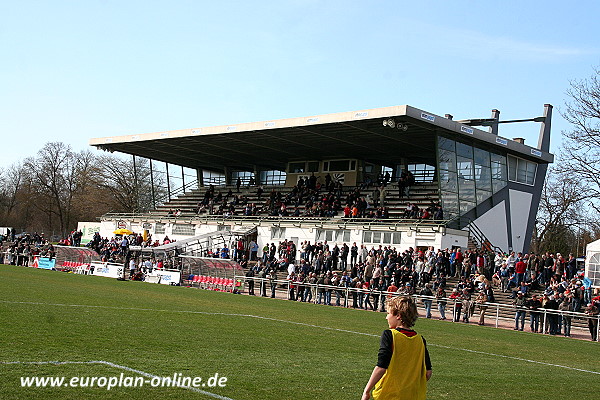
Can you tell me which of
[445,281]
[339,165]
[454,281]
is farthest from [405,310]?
[339,165]

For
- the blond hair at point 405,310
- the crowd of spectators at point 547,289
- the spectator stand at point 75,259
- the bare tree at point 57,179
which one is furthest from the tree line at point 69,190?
the blond hair at point 405,310

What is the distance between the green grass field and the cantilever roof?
1974 cm

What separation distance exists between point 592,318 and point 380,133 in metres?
20.7

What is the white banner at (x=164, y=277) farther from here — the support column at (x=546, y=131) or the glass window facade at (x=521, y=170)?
the support column at (x=546, y=131)

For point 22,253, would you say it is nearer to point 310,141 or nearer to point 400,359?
point 310,141

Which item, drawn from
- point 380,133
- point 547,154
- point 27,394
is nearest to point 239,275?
point 380,133

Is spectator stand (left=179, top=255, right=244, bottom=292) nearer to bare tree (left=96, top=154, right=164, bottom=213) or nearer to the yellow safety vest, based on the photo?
the yellow safety vest

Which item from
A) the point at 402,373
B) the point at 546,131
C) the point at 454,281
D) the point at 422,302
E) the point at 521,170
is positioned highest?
the point at 546,131

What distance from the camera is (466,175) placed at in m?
40.2

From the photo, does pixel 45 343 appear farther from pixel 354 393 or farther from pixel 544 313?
pixel 544 313

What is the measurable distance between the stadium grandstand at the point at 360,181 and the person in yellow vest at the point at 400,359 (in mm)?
30184

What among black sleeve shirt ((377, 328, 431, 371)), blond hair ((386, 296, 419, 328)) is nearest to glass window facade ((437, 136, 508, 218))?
blond hair ((386, 296, 419, 328))

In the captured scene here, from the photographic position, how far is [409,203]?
41.9m

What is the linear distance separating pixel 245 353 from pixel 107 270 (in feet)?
99.0
